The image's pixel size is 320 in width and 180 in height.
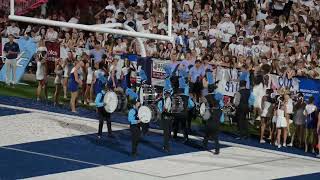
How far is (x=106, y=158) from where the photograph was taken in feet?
85.4

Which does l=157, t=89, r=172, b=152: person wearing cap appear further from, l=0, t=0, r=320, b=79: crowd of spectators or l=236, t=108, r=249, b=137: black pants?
l=0, t=0, r=320, b=79: crowd of spectators

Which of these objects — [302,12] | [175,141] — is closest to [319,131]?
[175,141]

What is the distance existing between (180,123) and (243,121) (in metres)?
1.68

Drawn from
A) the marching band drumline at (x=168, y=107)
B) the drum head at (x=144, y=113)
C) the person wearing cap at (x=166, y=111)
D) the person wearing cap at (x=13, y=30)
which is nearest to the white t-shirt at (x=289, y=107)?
the marching band drumline at (x=168, y=107)

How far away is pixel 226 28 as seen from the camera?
3250 centimetres

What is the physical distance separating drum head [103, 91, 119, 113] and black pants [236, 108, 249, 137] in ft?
10.6

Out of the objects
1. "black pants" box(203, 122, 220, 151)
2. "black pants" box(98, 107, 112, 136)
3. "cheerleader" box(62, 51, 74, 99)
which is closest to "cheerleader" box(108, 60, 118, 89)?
"black pants" box(98, 107, 112, 136)

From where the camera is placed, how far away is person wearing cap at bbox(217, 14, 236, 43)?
32.3 meters

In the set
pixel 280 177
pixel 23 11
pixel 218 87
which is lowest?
pixel 280 177

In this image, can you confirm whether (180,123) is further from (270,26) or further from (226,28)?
(270,26)

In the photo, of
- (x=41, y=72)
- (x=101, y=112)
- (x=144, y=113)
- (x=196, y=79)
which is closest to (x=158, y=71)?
(x=196, y=79)

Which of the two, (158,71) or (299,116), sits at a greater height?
(158,71)

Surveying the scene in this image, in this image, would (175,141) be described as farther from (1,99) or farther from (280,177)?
(1,99)

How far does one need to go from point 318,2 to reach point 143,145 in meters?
8.29
